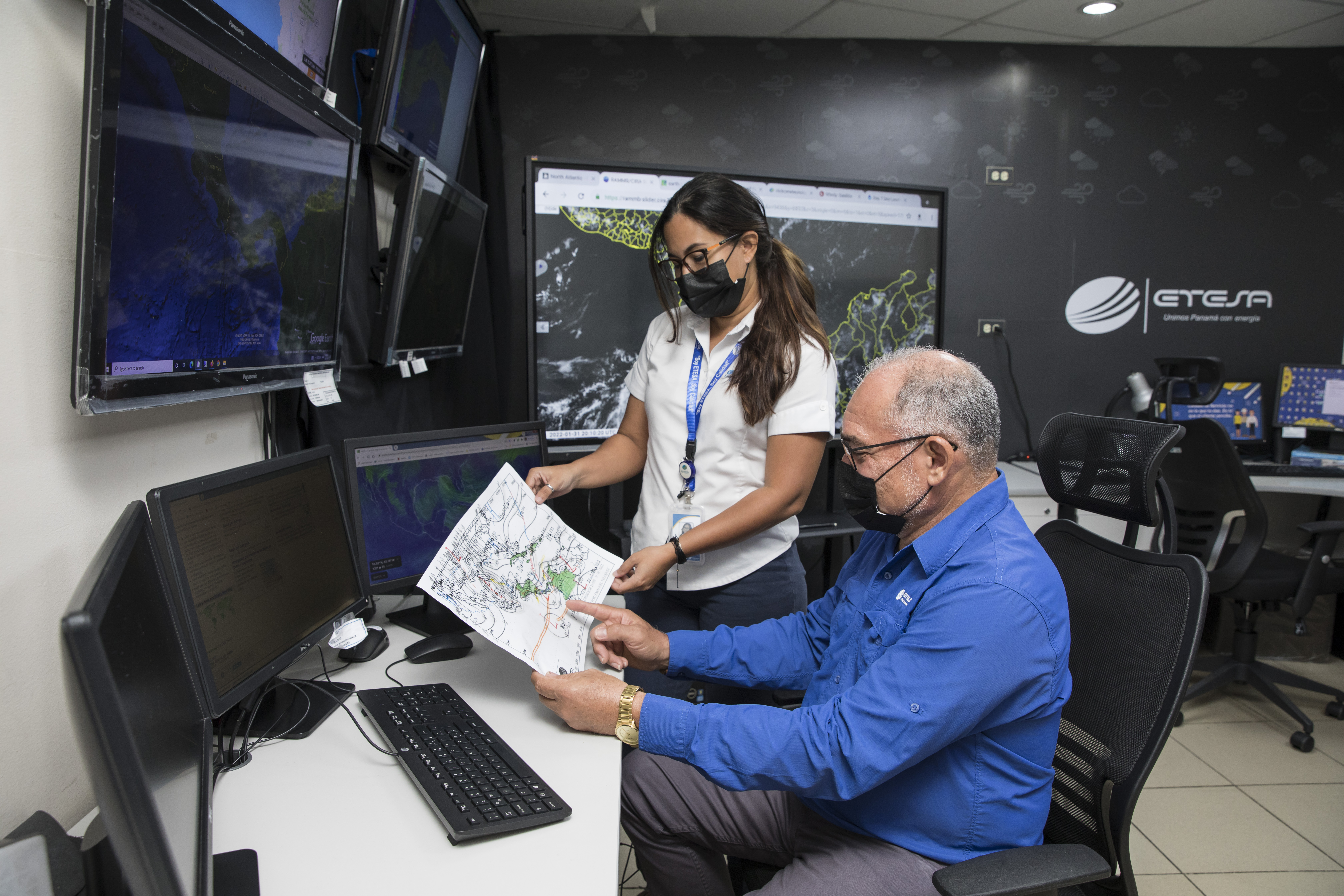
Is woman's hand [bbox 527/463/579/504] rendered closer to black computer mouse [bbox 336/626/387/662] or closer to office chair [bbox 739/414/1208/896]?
black computer mouse [bbox 336/626/387/662]

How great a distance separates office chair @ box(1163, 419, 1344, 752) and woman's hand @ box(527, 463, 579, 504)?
7.42 feet

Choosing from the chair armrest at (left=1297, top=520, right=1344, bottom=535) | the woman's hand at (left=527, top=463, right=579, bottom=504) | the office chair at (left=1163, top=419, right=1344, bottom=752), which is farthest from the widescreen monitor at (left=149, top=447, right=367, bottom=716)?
the chair armrest at (left=1297, top=520, right=1344, bottom=535)

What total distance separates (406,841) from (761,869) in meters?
0.70

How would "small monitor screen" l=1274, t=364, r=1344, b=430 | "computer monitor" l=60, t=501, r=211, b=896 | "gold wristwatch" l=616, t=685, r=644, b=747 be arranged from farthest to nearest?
"small monitor screen" l=1274, t=364, r=1344, b=430, "gold wristwatch" l=616, t=685, r=644, b=747, "computer monitor" l=60, t=501, r=211, b=896

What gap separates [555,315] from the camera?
2.87m

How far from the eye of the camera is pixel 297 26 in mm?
1489

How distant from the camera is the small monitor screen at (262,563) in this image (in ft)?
3.30

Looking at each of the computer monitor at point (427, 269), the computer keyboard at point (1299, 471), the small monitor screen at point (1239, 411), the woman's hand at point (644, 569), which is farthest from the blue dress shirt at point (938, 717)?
the small monitor screen at point (1239, 411)

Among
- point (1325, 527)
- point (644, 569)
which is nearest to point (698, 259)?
point (644, 569)

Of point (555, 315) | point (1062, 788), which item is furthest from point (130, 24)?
point (555, 315)

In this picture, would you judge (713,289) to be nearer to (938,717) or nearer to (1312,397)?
(938,717)

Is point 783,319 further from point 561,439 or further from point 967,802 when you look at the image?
point 561,439

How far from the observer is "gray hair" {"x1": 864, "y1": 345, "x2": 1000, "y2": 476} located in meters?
1.13

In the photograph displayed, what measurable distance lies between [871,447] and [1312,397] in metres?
3.61
